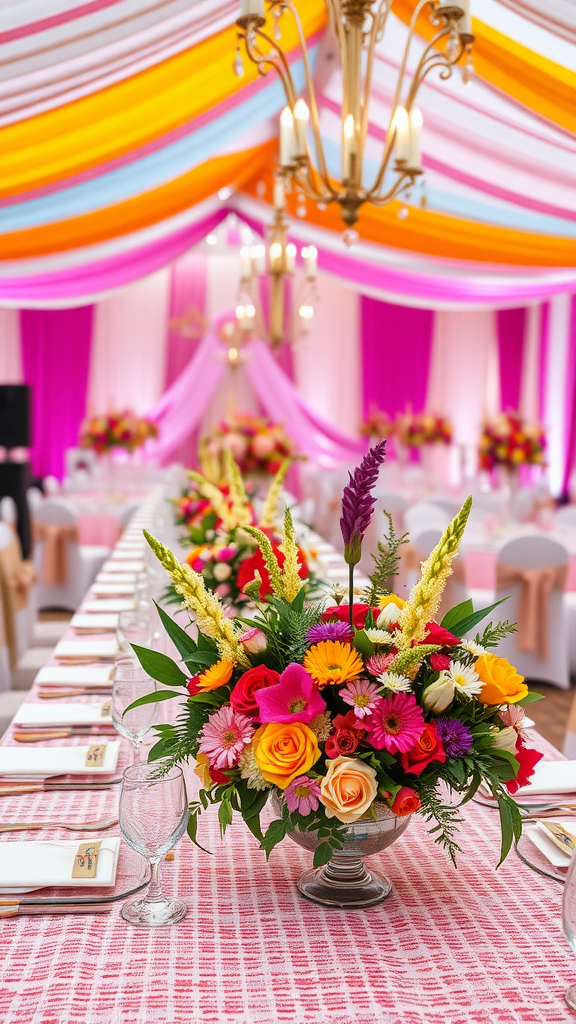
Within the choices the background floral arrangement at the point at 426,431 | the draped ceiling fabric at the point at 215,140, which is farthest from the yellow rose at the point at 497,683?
the background floral arrangement at the point at 426,431

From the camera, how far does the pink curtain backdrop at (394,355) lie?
40.5 feet

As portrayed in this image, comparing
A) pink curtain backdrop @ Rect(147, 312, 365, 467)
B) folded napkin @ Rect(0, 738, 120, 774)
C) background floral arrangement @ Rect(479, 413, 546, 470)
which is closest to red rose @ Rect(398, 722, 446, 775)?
folded napkin @ Rect(0, 738, 120, 774)

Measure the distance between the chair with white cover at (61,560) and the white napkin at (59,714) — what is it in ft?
14.3

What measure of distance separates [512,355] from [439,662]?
1124 cm

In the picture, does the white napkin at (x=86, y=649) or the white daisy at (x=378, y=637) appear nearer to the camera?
the white daisy at (x=378, y=637)

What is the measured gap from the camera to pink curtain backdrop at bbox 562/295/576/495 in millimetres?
10070

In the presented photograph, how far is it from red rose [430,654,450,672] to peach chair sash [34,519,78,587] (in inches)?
214

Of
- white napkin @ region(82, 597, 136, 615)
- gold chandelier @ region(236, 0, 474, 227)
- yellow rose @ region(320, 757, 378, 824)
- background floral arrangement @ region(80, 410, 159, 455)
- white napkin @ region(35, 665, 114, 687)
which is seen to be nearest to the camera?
yellow rose @ region(320, 757, 378, 824)

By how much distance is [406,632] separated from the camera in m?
1.31

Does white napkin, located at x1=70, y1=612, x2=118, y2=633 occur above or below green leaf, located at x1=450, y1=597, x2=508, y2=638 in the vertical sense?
below

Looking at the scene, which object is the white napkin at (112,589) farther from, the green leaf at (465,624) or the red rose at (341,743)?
the red rose at (341,743)

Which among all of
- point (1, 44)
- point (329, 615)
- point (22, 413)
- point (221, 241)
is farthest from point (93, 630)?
point (221, 241)

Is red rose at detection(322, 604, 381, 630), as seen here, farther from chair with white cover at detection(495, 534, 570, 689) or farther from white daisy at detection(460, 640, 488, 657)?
chair with white cover at detection(495, 534, 570, 689)

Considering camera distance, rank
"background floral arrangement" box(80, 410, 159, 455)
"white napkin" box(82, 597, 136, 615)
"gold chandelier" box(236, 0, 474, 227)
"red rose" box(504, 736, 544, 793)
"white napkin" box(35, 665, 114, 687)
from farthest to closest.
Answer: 1. "background floral arrangement" box(80, 410, 159, 455)
2. "white napkin" box(82, 597, 136, 615)
3. "gold chandelier" box(236, 0, 474, 227)
4. "white napkin" box(35, 665, 114, 687)
5. "red rose" box(504, 736, 544, 793)
